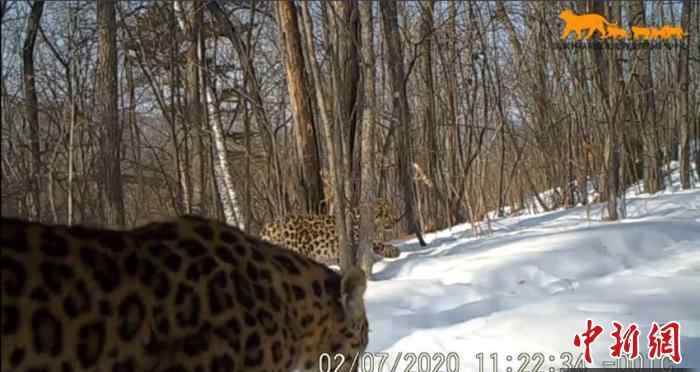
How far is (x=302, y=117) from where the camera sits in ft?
31.9

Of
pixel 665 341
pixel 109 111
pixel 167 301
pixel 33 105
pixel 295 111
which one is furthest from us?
pixel 295 111

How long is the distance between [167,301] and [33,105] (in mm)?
5300

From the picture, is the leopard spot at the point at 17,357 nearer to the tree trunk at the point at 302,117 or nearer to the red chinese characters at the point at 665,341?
the red chinese characters at the point at 665,341

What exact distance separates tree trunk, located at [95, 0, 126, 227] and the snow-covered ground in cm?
271

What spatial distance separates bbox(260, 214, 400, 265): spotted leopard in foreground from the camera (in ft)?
29.5

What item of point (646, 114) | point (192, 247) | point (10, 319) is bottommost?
point (10, 319)

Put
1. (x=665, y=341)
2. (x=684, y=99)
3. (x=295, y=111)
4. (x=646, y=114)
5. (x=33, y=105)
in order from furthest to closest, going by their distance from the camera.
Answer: (x=646, y=114), (x=684, y=99), (x=295, y=111), (x=33, y=105), (x=665, y=341)

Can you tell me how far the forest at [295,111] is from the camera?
6.21 meters

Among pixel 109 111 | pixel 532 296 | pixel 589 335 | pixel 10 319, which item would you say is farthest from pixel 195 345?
pixel 109 111

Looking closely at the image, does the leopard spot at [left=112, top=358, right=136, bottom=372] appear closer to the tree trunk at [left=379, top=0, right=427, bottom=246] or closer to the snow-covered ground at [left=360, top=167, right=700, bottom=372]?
the snow-covered ground at [left=360, top=167, right=700, bottom=372]

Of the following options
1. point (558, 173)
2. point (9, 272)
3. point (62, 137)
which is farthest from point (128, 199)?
point (558, 173)

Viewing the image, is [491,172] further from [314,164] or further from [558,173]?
[314,164]

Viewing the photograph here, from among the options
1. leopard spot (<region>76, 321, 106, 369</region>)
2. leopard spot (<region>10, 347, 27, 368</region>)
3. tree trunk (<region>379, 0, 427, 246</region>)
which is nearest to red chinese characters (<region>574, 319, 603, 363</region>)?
leopard spot (<region>76, 321, 106, 369</region>)

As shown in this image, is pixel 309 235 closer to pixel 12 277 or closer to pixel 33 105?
pixel 33 105
